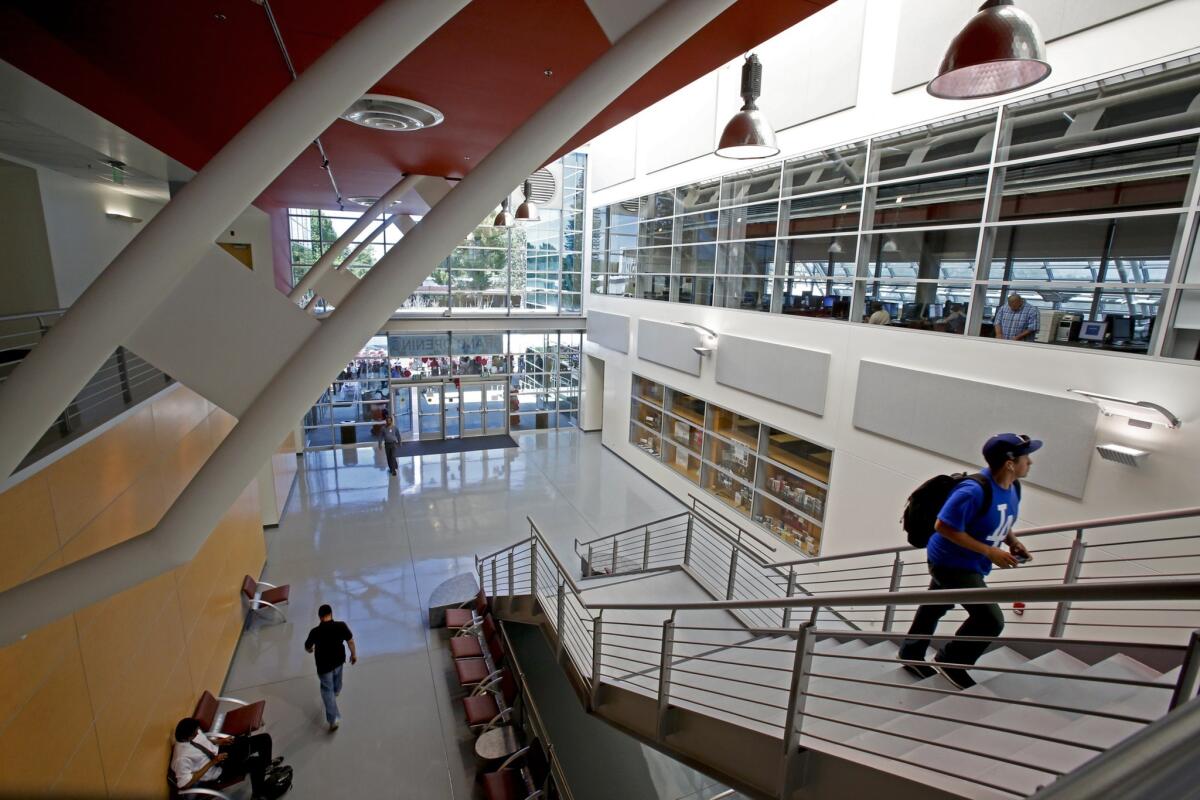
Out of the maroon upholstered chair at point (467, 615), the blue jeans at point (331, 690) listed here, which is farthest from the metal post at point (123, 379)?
the maroon upholstered chair at point (467, 615)

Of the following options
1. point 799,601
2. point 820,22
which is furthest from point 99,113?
Result: point 820,22

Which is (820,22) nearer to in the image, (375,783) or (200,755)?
(375,783)

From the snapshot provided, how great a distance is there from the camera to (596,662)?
4.81 metres

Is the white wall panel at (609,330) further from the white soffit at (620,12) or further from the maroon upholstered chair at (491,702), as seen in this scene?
the white soffit at (620,12)

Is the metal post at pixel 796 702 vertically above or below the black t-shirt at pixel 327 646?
above

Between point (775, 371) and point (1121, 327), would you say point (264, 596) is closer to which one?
point (775, 371)

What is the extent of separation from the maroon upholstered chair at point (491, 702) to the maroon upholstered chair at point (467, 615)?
1.15 meters

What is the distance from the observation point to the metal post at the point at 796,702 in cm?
292

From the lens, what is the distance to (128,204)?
8.69 metres

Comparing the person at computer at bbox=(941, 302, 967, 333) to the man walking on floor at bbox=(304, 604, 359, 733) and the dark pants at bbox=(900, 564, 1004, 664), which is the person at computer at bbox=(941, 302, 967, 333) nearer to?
the dark pants at bbox=(900, 564, 1004, 664)

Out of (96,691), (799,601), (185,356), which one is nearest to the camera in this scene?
(185,356)

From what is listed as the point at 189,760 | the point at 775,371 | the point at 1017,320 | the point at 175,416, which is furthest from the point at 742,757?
the point at 775,371

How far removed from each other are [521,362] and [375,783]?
14704 mm

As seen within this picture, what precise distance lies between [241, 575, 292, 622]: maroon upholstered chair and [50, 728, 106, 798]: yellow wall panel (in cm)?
429
